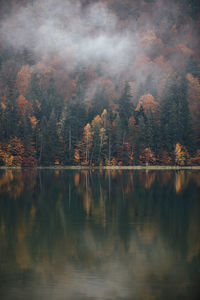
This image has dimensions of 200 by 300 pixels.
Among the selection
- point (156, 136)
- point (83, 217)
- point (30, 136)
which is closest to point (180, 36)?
point (156, 136)

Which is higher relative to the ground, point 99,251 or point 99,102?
point 99,102

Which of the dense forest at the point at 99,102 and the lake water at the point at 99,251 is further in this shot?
the dense forest at the point at 99,102

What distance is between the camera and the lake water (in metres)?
11.7

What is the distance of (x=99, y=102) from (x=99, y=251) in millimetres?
99134

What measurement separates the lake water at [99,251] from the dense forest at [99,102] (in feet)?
219

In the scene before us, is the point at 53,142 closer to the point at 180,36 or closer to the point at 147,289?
the point at 147,289

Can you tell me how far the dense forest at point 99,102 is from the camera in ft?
311

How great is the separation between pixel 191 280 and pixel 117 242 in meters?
4.86

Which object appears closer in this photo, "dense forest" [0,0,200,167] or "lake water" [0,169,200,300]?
"lake water" [0,169,200,300]

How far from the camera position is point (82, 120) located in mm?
101750

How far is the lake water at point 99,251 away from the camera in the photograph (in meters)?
11.7

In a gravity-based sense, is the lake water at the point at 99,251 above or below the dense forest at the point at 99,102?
below

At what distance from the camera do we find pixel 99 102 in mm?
113188

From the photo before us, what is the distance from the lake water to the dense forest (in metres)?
66.9
